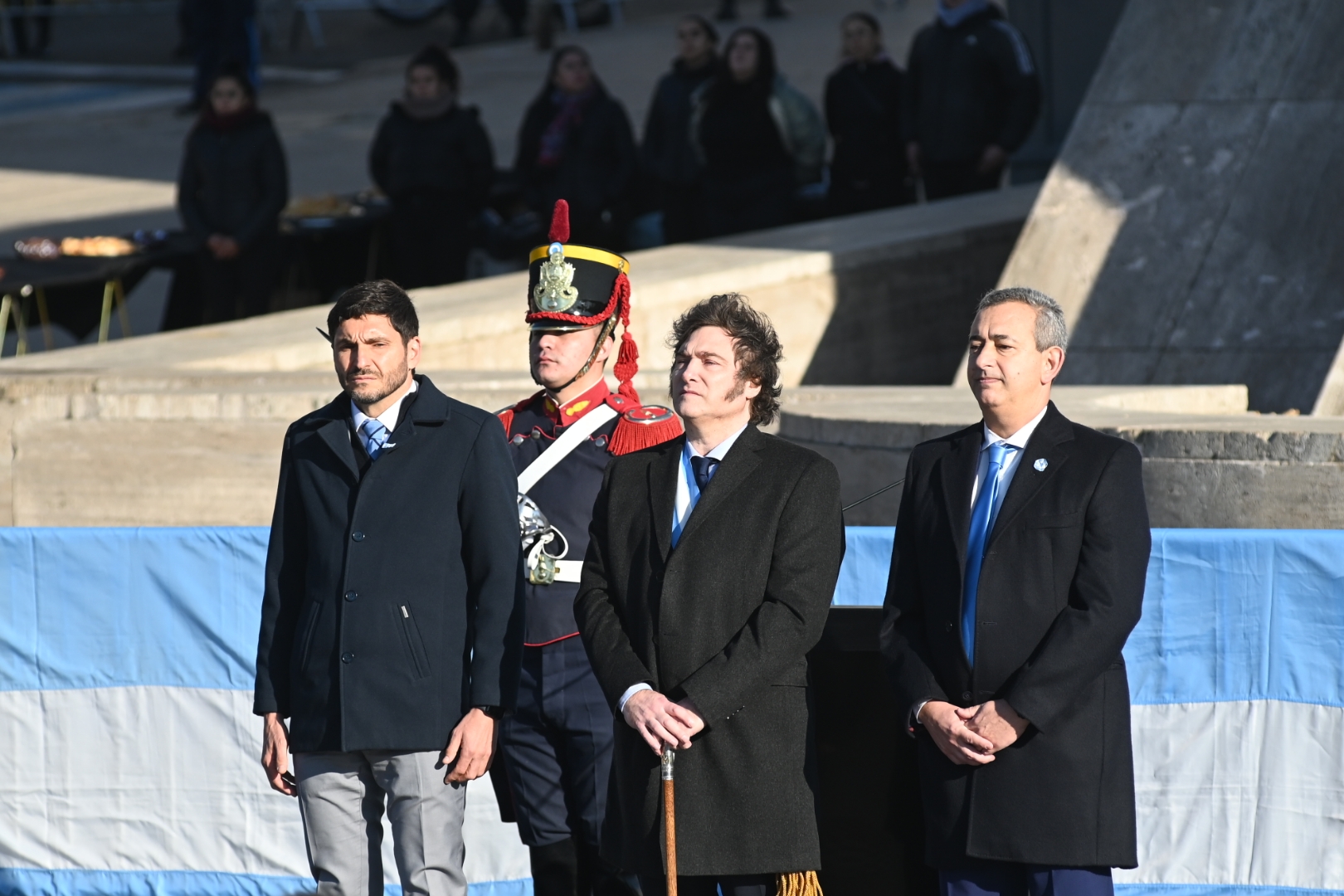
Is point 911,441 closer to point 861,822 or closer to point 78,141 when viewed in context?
point 861,822

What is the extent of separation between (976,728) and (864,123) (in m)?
8.42

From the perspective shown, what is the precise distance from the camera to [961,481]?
395 centimetres

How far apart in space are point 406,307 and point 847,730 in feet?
4.42

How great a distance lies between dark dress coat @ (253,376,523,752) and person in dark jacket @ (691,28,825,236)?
7172 millimetres

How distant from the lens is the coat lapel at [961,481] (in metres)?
3.90

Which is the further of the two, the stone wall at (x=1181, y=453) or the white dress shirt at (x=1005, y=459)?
the stone wall at (x=1181, y=453)

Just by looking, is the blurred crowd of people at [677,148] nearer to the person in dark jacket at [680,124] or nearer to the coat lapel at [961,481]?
the person in dark jacket at [680,124]

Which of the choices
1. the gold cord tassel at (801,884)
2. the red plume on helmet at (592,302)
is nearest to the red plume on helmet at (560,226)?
the red plume on helmet at (592,302)

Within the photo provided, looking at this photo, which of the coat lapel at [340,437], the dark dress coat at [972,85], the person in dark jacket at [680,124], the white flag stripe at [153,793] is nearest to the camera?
the coat lapel at [340,437]

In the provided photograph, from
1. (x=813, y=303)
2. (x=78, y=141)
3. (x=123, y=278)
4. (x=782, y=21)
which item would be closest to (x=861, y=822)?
(x=813, y=303)

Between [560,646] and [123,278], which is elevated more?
[123,278]

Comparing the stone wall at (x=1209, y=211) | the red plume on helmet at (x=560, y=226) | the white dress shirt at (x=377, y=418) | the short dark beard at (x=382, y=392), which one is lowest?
the white dress shirt at (x=377, y=418)

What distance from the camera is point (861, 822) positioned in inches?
164

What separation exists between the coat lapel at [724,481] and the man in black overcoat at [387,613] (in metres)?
0.49
